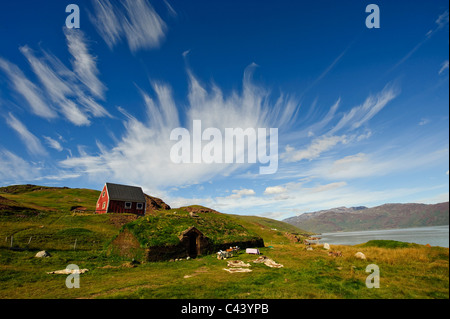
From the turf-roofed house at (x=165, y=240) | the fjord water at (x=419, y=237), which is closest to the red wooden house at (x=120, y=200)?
the turf-roofed house at (x=165, y=240)

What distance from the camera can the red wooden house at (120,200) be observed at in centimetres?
5208

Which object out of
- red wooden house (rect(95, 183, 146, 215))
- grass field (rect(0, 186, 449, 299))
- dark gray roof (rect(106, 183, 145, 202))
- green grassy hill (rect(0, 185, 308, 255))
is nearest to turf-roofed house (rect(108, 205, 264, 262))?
green grassy hill (rect(0, 185, 308, 255))

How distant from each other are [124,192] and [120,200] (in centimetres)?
313

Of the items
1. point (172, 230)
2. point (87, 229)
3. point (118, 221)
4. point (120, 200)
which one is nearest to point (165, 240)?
point (172, 230)

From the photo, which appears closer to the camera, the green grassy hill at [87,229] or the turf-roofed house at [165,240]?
the turf-roofed house at [165,240]

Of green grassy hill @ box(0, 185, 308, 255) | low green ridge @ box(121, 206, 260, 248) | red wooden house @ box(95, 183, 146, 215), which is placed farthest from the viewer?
A: red wooden house @ box(95, 183, 146, 215)

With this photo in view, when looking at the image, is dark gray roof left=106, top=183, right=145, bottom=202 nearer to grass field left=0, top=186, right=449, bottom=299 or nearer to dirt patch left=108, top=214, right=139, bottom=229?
dirt patch left=108, top=214, right=139, bottom=229

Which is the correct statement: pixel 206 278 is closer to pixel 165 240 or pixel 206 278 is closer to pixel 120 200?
pixel 165 240

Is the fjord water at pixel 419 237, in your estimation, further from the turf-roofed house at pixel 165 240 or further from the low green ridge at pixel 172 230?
Answer: the turf-roofed house at pixel 165 240

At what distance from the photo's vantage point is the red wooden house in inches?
2051
